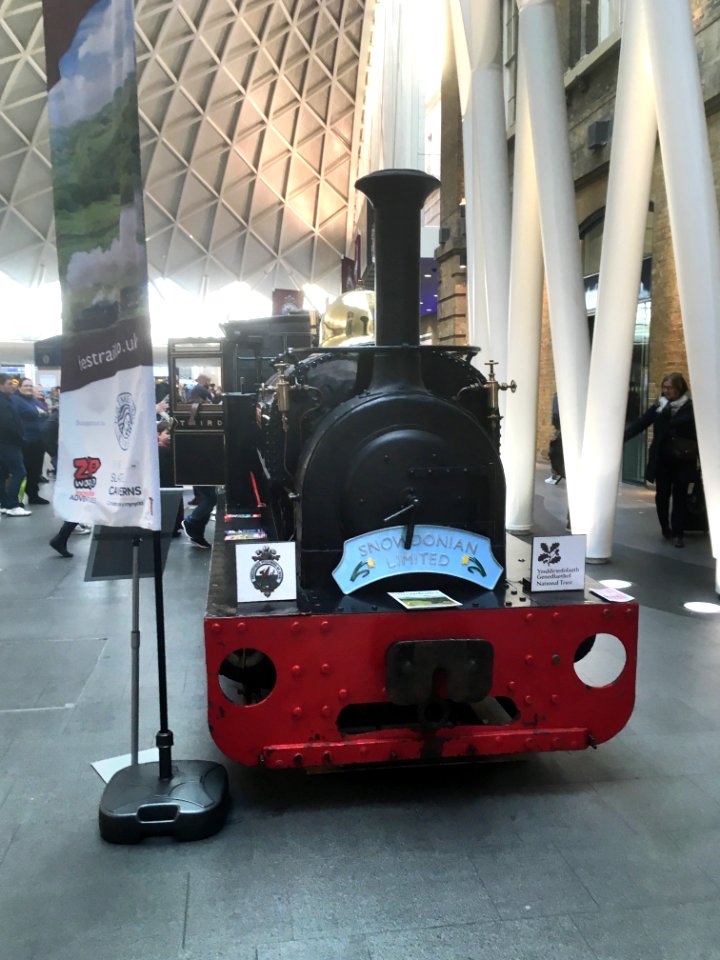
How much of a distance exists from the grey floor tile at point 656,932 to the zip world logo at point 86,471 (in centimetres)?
235

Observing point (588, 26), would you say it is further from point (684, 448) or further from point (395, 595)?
point (395, 595)

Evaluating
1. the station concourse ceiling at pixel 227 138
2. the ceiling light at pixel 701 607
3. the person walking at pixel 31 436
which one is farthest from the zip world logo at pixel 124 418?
Answer: the station concourse ceiling at pixel 227 138

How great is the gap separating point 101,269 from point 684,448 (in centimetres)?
731

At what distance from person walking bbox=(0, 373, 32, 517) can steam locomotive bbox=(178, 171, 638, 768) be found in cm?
833

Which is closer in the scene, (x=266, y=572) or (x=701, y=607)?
(x=266, y=572)

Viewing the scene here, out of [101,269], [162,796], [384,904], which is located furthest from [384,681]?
[101,269]

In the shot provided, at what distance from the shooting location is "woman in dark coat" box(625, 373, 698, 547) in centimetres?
870

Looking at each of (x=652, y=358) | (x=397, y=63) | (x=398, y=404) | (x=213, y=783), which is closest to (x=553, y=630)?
(x=398, y=404)

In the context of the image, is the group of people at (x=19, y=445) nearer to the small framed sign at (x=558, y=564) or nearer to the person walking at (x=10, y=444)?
the person walking at (x=10, y=444)

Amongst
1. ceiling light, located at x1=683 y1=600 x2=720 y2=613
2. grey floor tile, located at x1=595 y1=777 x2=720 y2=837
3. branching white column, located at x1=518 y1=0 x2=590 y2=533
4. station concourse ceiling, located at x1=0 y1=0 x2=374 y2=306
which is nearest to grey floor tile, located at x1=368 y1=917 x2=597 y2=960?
grey floor tile, located at x1=595 y1=777 x2=720 y2=837

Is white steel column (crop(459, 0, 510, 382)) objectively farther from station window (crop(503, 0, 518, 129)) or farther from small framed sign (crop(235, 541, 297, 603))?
small framed sign (crop(235, 541, 297, 603))

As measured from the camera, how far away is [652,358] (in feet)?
39.8

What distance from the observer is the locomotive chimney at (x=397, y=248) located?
381cm

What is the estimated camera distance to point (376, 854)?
10.1ft
